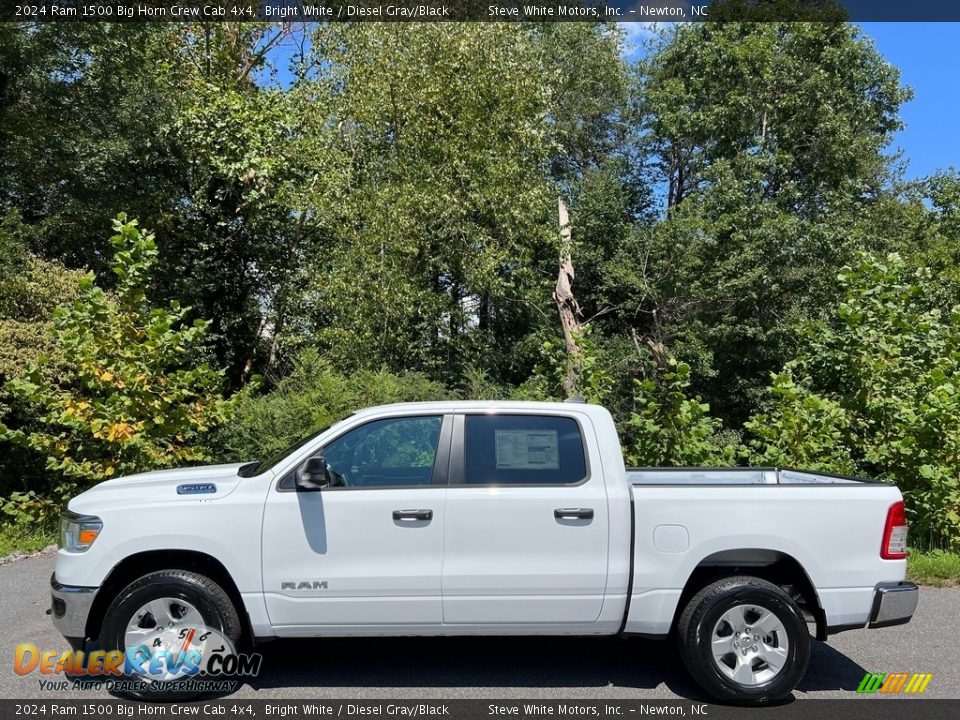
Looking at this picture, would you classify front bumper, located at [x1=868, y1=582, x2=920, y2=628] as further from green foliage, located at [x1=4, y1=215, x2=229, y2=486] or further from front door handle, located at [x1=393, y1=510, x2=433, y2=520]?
green foliage, located at [x1=4, y1=215, x2=229, y2=486]

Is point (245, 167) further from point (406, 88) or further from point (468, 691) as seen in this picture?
point (468, 691)

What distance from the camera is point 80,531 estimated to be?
5.25 m

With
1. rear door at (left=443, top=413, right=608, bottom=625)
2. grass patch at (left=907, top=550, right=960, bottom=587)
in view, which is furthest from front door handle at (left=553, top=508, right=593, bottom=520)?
grass patch at (left=907, top=550, right=960, bottom=587)

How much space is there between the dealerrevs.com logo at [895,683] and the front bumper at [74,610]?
189 inches

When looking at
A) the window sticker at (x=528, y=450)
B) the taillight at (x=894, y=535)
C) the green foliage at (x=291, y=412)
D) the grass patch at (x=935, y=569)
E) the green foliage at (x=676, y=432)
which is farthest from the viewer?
the green foliage at (x=291, y=412)

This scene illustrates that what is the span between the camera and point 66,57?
14.7 meters

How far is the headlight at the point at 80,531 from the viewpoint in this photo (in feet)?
17.1

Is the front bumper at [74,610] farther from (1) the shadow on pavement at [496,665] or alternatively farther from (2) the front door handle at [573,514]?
(2) the front door handle at [573,514]

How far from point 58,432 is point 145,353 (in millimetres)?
2170

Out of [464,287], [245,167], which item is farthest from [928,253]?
[245,167]

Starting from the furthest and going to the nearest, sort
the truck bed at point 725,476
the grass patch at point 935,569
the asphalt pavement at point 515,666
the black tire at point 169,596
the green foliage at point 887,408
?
the green foliage at point 887,408 < the grass patch at point 935,569 < the truck bed at point 725,476 < the asphalt pavement at point 515,666 < the black tire at point 169,596

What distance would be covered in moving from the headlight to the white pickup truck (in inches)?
0.6

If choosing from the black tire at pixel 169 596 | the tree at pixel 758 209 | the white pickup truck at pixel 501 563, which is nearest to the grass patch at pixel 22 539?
the white pickup truck at pixel 501 563

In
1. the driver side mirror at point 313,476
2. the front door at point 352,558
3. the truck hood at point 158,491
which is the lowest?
the front door at point 352,558
